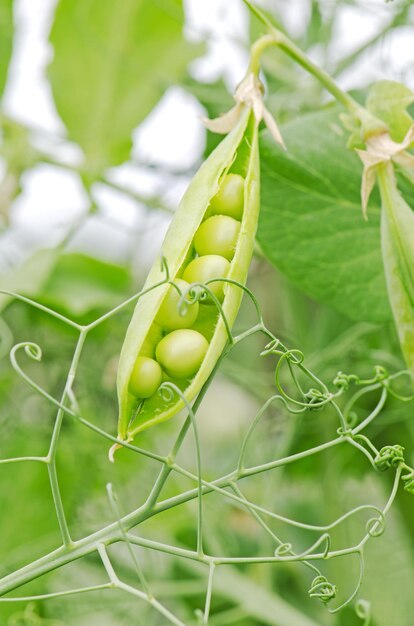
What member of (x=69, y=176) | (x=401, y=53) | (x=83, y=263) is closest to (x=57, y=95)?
(x=69, y=176)

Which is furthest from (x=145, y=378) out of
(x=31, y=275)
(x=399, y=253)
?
(x=31, y=275)

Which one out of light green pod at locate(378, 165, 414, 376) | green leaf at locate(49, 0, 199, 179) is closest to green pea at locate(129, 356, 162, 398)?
light green pod at locate(378, 165, 414, 376)

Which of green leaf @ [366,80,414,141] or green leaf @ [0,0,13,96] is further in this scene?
green leaf @ [0,0,13,96]

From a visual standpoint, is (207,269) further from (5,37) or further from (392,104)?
(5,37)

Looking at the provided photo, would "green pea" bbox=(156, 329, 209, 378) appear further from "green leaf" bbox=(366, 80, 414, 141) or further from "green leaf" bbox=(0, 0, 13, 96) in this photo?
"green leaf" bbox=(0, 0, 13, 96)

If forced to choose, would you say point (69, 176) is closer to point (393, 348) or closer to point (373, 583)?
point (393, 348)

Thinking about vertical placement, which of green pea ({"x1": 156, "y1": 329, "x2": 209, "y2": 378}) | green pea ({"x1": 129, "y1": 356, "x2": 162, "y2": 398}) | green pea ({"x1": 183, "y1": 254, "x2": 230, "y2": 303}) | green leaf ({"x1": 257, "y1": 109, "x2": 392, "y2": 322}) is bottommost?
green pea ({"x1": 129, "y1": 356, "x2": 162, "y2": 398})

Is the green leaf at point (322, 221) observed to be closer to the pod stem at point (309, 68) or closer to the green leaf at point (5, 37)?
the pod stem at point (309, 68)
